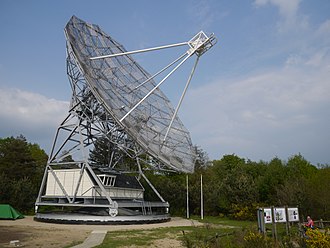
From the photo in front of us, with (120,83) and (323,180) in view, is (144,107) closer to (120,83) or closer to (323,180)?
(120,83)

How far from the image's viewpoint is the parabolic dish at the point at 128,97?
24984mm

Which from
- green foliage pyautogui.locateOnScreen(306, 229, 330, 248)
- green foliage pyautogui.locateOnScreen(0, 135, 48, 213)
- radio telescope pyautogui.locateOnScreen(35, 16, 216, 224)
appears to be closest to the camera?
green foliage pyautogui.locateOnScreen(306, 229, 330, 248)

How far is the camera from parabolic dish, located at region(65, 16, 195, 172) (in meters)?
25.0

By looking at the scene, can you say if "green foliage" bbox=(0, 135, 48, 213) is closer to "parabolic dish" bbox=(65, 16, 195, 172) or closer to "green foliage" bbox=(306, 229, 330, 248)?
"parabolic dish" bbox=(65, 16, 195, 172)

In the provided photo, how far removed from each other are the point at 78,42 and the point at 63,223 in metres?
14.8


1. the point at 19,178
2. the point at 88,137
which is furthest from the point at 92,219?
the point at 19,178

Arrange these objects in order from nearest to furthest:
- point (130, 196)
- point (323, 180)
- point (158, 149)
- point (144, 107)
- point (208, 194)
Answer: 1. point (158, 149)
2. point (144, 107)
3. point (323, 180)
4. point (130, 196)
5. point (208, 194)

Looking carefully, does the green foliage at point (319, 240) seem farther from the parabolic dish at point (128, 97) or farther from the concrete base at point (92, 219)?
the concrete base at point (92, 219)

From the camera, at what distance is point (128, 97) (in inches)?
1089

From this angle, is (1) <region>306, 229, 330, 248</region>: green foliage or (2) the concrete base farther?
(2) the concrete base

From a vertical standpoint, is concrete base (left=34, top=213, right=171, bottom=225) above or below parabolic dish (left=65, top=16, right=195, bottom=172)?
below

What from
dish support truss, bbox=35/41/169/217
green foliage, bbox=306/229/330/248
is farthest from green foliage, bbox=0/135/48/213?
green foliage, bbox=306/229/330/248

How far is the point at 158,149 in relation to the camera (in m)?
25.7

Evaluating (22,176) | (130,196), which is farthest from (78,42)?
(22,176)
